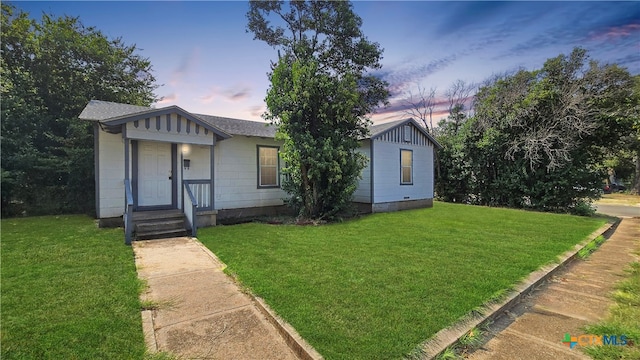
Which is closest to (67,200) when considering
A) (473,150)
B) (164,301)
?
(164,301)

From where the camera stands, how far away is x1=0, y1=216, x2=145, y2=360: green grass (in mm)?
2297

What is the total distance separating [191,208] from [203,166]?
7.21ft

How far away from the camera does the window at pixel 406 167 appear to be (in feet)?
38.2

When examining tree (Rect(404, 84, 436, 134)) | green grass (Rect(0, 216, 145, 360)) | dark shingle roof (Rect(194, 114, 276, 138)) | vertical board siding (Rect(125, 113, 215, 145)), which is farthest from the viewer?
tree (Rect(404, 84, 436, 134))

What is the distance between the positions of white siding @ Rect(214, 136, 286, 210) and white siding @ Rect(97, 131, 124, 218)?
245cm

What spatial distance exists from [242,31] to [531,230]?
1257cm

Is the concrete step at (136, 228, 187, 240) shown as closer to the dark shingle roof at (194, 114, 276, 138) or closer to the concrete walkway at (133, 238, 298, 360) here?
the concrete walkway at (133, 238, 298, 360)

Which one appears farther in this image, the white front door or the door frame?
the white front door

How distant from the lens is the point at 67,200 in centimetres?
991

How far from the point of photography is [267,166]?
32.7 feet

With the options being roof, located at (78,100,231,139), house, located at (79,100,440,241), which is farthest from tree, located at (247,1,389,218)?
roof, located at (78,100,231,139)

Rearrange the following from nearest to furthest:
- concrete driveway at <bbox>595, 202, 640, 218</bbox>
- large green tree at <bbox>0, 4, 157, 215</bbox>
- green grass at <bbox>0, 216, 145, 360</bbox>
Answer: green grass at <bbox>0, 216, 145, 360</bbox>
large green tree at <bbox>0, 4, 157, 215</bbox>
concrete driveway at <bbox>595, 202, 640, 218</bbox>
